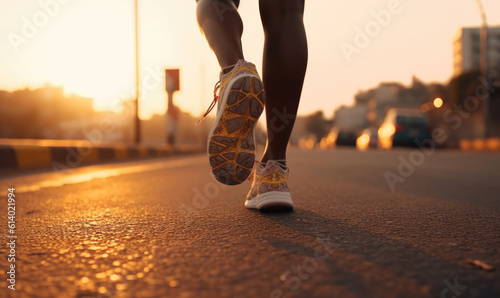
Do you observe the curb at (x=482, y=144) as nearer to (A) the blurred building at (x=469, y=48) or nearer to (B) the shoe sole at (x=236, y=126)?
(B) the shoe sole at (x=236, y=126)

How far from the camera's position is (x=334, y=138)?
24750mm

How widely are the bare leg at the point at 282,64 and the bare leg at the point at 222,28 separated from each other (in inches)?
5.0

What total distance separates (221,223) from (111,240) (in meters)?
0.38

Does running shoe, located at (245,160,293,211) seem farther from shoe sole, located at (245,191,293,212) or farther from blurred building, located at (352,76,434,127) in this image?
blurred building, located at (352,76,434,127)

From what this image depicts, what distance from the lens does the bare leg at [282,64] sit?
1.74 metres

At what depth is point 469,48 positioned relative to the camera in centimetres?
7962

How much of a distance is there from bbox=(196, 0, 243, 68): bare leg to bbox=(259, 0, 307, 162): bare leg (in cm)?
13

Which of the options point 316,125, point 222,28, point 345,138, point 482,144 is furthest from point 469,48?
point 222,28

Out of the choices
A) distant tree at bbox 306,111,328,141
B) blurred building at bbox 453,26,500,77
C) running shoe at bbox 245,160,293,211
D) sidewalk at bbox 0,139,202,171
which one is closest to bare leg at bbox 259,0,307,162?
running shoe at bbox 245,160,293,211

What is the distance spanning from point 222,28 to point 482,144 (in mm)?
16227

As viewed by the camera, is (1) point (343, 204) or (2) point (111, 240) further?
(1) point (343, 204)

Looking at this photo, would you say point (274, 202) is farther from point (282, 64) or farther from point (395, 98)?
point (395, 98)

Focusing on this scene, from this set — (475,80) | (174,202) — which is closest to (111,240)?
(174,202)

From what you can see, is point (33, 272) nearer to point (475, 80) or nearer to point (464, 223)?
point (464, 223)
